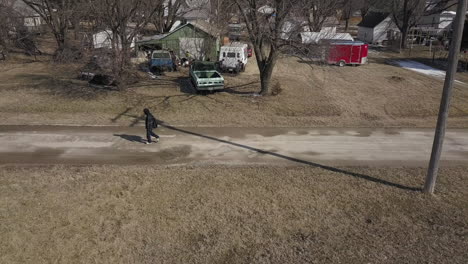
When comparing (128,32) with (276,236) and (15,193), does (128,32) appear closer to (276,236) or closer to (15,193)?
(15,193)

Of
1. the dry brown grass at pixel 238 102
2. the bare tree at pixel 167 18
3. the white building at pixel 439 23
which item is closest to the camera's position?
the dry brown grass at pixel 238 102

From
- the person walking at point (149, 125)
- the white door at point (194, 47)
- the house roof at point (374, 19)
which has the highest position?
the house roof at point (374, 19)

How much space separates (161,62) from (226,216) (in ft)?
60.6

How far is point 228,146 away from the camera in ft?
42.7

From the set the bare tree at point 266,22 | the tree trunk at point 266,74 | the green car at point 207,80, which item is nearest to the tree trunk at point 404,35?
the bare tree at point 266,22

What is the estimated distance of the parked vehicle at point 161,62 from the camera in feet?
80.9

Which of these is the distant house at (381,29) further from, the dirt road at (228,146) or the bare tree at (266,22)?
the dirt road at (228,146)

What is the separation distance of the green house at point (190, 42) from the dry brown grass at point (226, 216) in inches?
753

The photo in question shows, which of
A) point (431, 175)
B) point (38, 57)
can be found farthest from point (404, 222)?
point (38, 57)

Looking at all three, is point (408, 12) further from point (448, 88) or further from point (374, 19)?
point (448, 88)

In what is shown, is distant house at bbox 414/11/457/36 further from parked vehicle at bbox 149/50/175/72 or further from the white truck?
parked vehicle at bbox 149/50/175/72

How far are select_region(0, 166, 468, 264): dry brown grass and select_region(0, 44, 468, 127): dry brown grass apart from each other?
203 inches

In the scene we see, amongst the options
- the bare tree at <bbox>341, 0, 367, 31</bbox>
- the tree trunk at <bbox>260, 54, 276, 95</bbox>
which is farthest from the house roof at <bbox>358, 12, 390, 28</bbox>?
the tree trunk at <bbox>260, 54, 276, 95</bbox>

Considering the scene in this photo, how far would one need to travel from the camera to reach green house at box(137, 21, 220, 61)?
27953 mm
